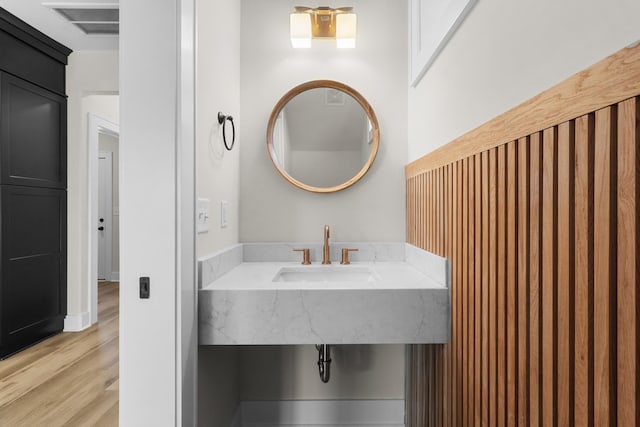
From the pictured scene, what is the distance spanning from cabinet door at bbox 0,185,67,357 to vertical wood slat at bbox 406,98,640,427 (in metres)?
3.11

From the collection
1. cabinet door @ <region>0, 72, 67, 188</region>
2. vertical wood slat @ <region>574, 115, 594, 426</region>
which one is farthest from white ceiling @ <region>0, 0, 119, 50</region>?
vertical wood slat @ <region>574, 115, 594, 426</region>

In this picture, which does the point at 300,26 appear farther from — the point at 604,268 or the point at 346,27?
the point at 604,268

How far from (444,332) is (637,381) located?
94 cm

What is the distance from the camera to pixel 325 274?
2062mm

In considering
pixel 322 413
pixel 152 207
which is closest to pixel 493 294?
pixel 152 207

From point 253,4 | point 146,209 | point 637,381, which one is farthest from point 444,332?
point 253,4

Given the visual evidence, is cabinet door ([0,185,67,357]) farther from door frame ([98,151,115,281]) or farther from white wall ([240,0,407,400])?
door frame ([98,151,115,281])

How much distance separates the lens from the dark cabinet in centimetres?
299

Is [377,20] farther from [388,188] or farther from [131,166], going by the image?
[131,166]

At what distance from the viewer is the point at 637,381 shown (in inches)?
21.3

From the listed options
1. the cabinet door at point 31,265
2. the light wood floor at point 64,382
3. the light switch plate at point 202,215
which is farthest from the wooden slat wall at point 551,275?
the cabinet door at point 31,265

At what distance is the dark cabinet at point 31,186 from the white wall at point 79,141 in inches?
2.5

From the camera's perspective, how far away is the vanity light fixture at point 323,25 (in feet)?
7.01

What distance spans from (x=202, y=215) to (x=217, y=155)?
34 centimetres
